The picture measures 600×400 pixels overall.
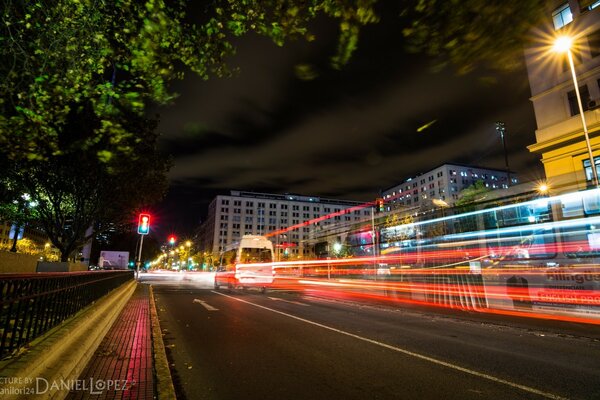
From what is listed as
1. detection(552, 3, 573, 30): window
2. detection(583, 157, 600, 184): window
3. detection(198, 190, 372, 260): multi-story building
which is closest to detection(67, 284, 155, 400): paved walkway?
detection(583, 157, 600, 184): window

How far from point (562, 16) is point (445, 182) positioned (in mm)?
95006

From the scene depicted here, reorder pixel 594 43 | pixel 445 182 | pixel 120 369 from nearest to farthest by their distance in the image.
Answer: pixel 120 369 < pixel 594 43 < pixel 445 182

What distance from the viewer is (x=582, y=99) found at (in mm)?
22828

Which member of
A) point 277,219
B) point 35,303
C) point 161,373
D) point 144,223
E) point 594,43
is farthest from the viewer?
point 277,219

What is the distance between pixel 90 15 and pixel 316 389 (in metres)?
7.64

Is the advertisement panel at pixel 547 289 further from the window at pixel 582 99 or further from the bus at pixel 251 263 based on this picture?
the window at pixel 582 99

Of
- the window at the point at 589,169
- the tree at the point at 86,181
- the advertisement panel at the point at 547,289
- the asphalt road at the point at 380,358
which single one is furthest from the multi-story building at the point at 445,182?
the asphalt road at the point at 380,358

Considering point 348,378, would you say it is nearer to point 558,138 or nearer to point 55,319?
point 55,319

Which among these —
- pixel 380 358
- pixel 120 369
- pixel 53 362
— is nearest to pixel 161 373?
pixel 120 369

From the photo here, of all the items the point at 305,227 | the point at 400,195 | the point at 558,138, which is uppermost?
the point at 400,195

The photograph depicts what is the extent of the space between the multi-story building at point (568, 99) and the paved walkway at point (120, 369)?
26.6 metres

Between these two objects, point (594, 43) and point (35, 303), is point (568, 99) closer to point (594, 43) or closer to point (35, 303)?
point (594, 43)

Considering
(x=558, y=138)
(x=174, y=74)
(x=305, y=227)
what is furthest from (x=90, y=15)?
(x=305, y=227)

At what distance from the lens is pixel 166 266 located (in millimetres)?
199500
